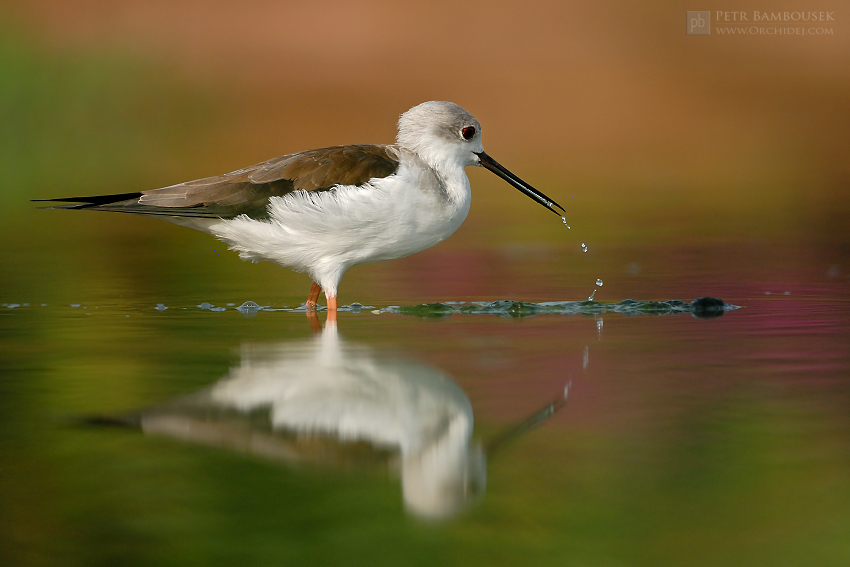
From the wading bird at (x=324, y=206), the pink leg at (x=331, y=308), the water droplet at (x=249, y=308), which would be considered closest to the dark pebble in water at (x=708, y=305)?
the wading bird at (x=324, y=206)

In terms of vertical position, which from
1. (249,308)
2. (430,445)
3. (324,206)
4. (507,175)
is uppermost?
(507,175)

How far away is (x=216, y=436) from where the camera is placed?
14.5 feet

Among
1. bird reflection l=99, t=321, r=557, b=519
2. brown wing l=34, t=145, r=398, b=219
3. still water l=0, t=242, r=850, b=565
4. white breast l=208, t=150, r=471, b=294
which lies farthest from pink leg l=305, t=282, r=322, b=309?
bird reflection l=99, t=321, r=557, b=519

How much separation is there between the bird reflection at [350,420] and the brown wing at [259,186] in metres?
2.34

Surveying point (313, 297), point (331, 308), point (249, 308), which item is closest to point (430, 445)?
point (331, 308)

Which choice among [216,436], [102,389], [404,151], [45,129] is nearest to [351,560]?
[216,436]

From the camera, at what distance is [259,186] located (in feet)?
26.8

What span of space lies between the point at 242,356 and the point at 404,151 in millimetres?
2873

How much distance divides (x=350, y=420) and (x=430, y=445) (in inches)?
18.3

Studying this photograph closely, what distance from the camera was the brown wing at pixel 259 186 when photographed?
7984 millimetres

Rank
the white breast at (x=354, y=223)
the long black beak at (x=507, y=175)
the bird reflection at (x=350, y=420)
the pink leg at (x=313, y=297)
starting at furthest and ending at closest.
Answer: the long black beak at (x=507, y=175)
the pink leg at (x=313, y=297)
the white breast at (x=354, y=223)
the bird reflection at (x=350, y=420)

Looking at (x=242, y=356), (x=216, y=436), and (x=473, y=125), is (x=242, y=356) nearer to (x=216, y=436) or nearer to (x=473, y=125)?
(x=216, y=436)

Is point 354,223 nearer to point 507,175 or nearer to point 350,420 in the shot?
point 507,175

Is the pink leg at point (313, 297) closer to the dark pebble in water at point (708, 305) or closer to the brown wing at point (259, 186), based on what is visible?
the brown wing at point (259, 186)
